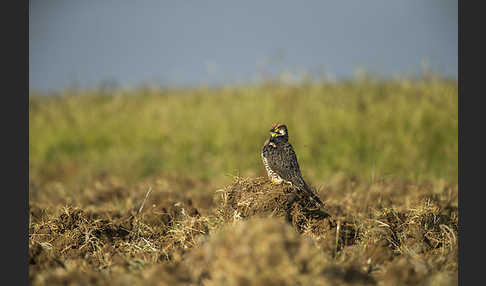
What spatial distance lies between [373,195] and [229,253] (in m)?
3.17

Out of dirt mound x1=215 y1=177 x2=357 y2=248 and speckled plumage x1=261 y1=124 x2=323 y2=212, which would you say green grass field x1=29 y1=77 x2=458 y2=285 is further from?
speckled plumage x1=261 y1=124 x2=323 y2=212

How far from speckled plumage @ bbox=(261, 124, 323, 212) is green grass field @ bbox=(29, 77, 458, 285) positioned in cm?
18

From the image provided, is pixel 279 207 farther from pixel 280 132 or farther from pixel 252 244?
pixel 252 244

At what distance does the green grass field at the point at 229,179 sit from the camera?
7.58 ft

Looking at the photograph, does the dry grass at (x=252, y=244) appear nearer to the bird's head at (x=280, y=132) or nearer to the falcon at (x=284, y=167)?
the falcon at (x=284, y=167)

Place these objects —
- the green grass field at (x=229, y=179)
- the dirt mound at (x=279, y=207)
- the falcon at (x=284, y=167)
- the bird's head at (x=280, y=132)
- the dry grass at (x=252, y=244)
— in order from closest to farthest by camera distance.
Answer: the dry grass at (x=252, y=244), the green grass field at (x=229, y=179), the dirt mound at (x=279, y=207), the falcon at (x=284, y=167), the bird's head at (x=280, y=132)

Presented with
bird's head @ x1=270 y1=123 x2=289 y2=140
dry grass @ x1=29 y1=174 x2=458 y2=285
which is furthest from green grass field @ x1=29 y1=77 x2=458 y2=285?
bird's head @ x1=270 y1=123 x2=289 y2=140

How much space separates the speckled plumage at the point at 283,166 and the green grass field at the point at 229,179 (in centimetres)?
18

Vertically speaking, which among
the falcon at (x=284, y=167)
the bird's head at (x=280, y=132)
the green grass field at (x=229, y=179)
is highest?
the bird's head at (x=280, y=132)

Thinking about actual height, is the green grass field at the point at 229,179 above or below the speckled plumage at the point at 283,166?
below

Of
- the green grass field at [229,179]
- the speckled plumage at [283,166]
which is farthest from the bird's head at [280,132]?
the green grass field at [229,179]

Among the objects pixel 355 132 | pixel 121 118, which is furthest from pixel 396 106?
pixel 121 118

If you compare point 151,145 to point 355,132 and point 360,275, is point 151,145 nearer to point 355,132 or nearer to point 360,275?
point 355,132

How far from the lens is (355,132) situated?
8648 millimetres
